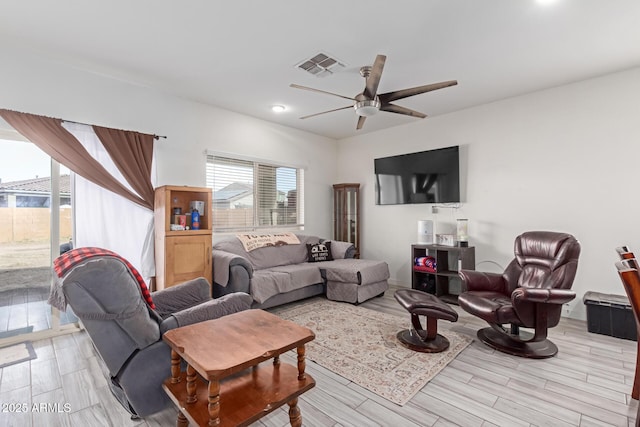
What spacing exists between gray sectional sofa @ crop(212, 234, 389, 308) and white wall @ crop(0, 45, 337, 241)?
95cm

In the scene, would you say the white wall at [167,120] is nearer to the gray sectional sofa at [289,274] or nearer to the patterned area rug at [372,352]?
the gray sectional sofa at [289,274]

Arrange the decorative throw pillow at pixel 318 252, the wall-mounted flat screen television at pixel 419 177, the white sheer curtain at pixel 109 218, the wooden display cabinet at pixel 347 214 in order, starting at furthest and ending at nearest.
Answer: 1. the wooden display cabinet at pixel 347 214
2. the decorative throw pillow at pixel 318 252
3. the wall-mounted flat screen television at pixel 419 177
4. the white sheer curtain at pixel 109 218

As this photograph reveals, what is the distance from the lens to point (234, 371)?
1367 mm

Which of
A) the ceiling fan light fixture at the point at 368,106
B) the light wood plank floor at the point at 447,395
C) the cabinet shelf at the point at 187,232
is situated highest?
the ceiling fan light fixture at the point at 368,106

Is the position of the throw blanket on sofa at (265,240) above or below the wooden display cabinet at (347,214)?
below

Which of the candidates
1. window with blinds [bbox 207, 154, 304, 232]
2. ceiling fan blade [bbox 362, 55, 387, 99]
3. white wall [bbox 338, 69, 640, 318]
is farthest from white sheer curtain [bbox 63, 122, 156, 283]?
white wall [bbox 338, 69, 640, 318]

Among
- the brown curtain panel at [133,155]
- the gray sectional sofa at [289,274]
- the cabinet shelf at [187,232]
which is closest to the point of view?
the brown curtain panel at [133,155]

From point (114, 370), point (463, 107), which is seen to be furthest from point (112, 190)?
point (463, 107)

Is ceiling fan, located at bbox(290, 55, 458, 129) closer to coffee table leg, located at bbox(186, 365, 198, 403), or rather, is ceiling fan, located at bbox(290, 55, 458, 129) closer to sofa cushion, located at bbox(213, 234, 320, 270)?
sofa cushion, located at bbox(213, 234, 320, 270)

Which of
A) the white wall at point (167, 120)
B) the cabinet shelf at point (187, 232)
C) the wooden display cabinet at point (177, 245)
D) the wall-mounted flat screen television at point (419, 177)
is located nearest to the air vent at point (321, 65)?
the white wall at point (167, 120)

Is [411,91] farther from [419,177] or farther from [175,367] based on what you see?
[175,367]

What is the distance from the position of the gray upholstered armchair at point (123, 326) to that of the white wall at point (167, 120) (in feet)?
7.53

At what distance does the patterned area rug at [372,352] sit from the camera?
220 centimetres

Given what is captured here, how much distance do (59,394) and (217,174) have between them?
115 inches
